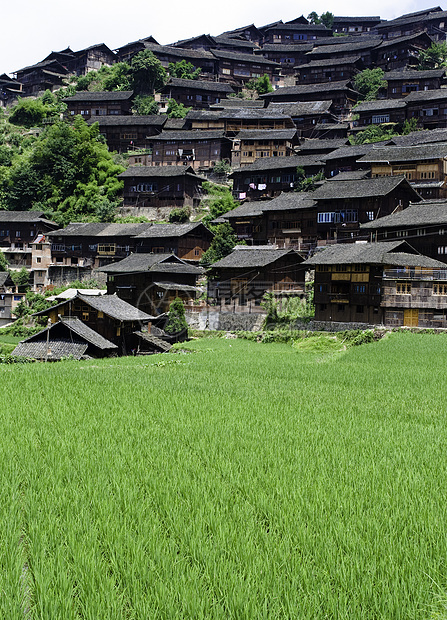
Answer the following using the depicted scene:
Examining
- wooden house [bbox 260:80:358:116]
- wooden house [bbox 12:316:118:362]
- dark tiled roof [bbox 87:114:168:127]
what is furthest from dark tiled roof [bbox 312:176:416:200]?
dark tiled roof [bbox 87:114:168:127]

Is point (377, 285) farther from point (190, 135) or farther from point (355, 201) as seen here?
point (190, 135)

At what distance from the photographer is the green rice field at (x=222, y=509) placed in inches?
156

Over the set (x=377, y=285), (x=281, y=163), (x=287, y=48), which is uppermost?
(x=287, y=48)

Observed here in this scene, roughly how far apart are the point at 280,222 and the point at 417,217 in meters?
12.7

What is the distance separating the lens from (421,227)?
32406 mm

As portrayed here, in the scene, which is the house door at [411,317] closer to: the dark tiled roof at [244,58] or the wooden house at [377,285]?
the wooden house at [377,285]

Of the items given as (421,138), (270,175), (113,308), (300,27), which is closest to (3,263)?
(113,308)

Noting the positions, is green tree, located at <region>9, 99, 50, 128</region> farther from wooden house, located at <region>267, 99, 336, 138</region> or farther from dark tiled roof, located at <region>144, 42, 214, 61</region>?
wooden house, located at <region>267, 99, 336, 138</region>

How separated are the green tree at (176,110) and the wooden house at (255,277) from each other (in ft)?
104

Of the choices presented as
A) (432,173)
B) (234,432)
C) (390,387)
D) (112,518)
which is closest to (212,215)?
(432,173)

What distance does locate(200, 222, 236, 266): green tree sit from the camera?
43.6 m

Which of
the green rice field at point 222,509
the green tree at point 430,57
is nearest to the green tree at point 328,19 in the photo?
the green tree at point 430,57

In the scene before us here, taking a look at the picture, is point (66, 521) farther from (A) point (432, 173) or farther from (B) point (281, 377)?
(A) point (432, 173)

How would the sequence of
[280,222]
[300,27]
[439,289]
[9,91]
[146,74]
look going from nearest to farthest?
[439,289] → [280,222] → [146,74] → [9,91] → [300,27]
